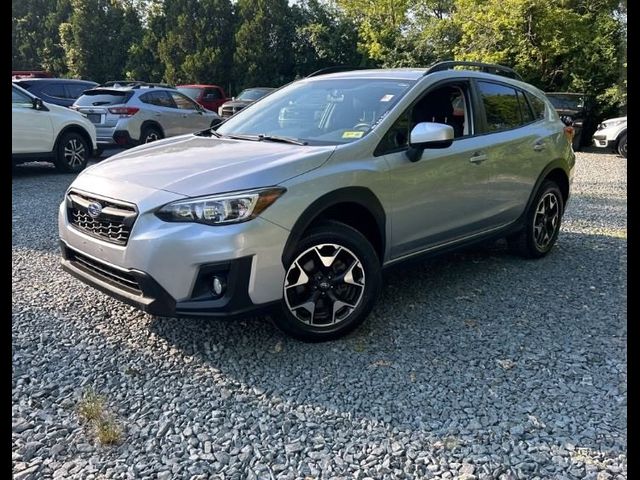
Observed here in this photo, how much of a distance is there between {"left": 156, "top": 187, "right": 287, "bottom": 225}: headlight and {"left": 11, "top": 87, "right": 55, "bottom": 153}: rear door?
23.8 feet

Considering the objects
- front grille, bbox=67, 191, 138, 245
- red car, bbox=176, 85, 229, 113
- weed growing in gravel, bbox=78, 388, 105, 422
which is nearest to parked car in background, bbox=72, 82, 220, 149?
red car, bbox=176, 85, 229, 113

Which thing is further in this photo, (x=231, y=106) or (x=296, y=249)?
(x=231, y=106)

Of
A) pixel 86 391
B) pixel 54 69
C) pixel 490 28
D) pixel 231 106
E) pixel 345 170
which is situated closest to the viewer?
pixel 86 391

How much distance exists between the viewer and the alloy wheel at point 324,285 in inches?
134

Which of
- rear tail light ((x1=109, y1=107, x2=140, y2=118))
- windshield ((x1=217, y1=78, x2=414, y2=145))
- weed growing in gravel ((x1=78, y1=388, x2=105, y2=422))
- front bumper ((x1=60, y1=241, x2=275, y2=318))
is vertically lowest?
weed growing in gravel ((x1=78, y1=388, x2=105, y2=422))

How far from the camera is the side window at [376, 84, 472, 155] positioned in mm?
3943

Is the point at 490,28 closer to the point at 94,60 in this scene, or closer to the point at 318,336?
the point at 318,336

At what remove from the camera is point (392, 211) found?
3.84 m

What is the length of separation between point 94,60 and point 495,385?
3679 centimetres

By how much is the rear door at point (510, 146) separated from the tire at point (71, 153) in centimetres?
777

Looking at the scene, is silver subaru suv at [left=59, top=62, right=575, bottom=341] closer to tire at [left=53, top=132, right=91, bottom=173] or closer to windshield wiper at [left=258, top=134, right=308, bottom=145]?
windshield wiper at [left=258, top=134, right=308, bottom=145]

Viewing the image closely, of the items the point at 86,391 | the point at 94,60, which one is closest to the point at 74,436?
the point at 86,391

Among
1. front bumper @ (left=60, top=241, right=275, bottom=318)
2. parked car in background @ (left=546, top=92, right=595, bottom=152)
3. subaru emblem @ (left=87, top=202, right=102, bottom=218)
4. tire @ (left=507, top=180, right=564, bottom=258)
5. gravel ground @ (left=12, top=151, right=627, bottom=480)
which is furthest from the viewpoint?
parked car in background @ (left=546, top=92, right=595, bottom=152)

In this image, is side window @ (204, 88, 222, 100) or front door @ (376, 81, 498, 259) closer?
front door @ (376, 81, 498, 259)
